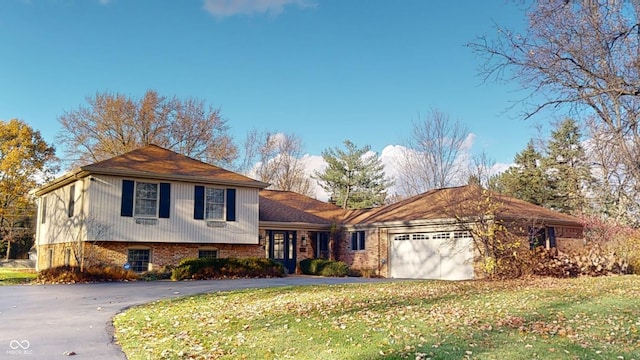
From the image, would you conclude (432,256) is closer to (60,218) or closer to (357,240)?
(357,240)

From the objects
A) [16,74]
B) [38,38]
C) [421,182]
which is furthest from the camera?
[421,182]

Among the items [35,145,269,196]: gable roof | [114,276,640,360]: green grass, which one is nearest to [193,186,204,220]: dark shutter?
[35,145,269,196]: gable roof

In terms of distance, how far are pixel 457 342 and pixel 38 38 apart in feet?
60.4

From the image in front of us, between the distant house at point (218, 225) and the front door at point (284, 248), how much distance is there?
5 centimetres

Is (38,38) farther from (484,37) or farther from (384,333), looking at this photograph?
(384,333)

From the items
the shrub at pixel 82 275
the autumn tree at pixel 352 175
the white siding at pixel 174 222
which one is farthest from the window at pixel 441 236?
the autumn tree at pixel 352 175

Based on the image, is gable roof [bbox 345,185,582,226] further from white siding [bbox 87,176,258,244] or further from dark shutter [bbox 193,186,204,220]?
dark shutter [bbox 193,186,204,220]

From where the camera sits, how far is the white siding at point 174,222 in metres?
17.5

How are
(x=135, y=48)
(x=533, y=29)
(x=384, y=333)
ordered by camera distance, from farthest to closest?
(x=135, y=48) < (x=533, y=29) < (x=384, y=333)

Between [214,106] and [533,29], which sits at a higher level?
[214,106]

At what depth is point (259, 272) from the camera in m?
18.6

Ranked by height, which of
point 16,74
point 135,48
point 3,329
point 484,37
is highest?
point 135,48

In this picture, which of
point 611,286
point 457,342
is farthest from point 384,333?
point 611,286

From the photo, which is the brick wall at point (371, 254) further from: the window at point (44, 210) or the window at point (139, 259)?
the window at point (44, 210)
